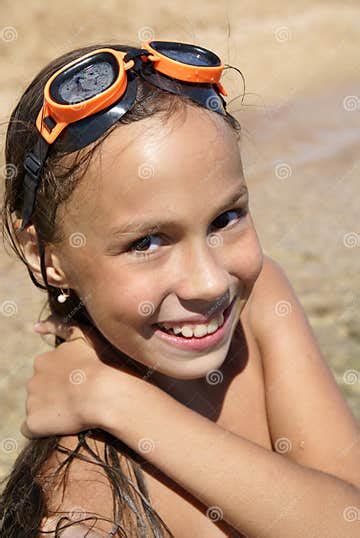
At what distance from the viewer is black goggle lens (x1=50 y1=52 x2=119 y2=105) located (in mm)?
2348

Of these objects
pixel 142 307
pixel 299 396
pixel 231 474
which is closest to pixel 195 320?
pixel 142 307

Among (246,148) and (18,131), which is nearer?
(18,131)

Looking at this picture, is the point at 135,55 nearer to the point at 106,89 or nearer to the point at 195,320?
the point at 106,89

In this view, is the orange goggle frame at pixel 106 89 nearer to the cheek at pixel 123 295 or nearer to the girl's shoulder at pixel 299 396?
the cheek at pixel 123 295

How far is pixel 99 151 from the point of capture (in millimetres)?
2293

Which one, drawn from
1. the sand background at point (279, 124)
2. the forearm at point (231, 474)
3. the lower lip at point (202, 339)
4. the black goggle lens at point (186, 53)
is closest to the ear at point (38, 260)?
the lower lip at point (202, 339)

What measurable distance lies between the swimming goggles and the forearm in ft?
2.29

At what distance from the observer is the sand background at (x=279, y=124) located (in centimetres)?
504

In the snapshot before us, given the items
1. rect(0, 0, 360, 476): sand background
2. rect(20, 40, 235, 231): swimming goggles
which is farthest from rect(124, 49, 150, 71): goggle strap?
rect(0, 0, 360, 476): sand background

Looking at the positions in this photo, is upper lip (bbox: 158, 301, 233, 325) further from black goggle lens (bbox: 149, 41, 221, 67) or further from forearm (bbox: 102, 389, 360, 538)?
black goggle lens (bbox: 149, 41, 221, 67)

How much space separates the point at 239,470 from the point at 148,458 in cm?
23

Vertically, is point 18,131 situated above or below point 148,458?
above

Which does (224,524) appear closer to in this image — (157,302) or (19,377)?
(157,302)

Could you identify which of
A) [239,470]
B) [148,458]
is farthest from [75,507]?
[239,470]
